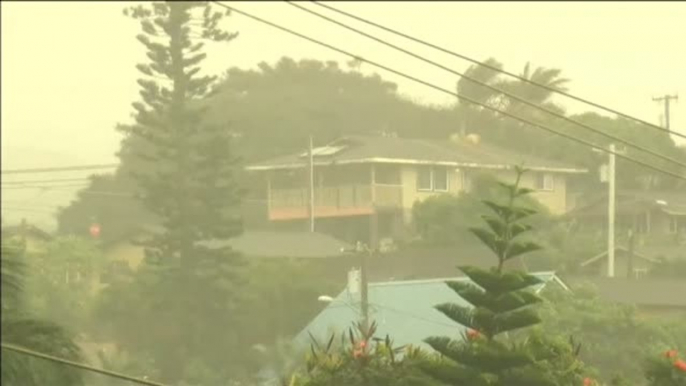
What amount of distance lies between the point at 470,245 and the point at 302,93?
3.19m

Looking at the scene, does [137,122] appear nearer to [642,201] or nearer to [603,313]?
[603,313]

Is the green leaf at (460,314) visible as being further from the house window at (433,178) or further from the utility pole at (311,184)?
the house window at (433,178)

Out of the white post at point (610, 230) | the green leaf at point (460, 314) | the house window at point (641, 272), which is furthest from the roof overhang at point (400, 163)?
the green leaf at point (460, 314)

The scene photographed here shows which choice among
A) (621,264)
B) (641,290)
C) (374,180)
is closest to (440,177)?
(374,180)

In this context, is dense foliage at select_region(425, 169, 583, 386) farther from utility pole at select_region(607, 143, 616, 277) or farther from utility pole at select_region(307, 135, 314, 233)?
utility pole at select_region(607, 143, 616, 277)

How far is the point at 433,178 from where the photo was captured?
71.2ft

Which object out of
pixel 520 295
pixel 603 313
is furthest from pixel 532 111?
pixel 520 295

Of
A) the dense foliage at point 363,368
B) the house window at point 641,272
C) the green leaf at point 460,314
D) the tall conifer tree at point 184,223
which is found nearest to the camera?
the dense foliage at point 363,368

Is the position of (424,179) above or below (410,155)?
below

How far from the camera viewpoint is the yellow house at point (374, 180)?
805 inches

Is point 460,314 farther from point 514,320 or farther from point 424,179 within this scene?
point 424,179

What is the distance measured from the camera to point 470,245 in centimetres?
2136

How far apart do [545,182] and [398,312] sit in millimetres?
4624

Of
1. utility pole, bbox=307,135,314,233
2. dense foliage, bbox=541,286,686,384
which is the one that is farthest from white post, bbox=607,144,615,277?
utility pole, bbox=307,135,314,233
